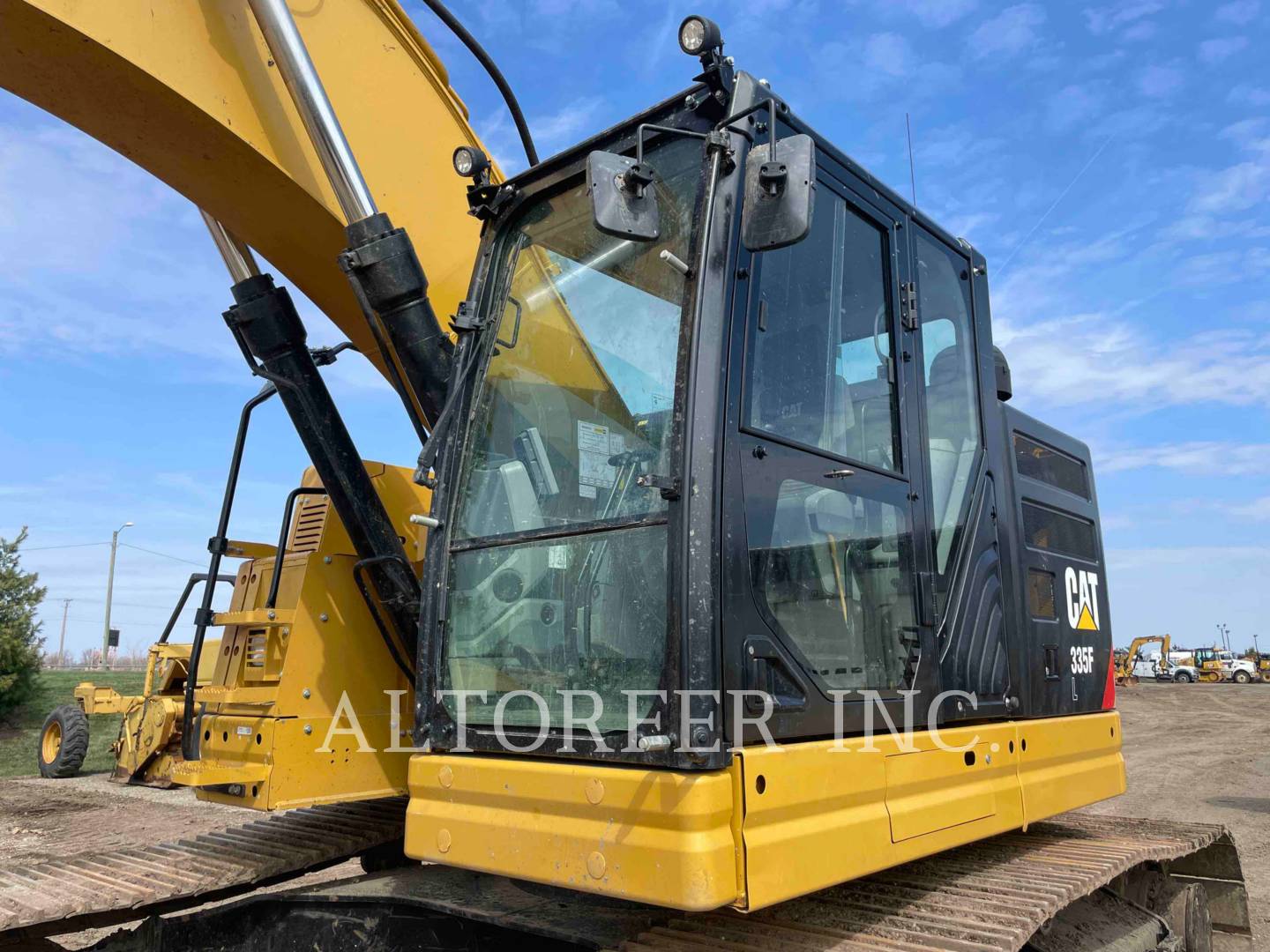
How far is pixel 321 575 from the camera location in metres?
3.30

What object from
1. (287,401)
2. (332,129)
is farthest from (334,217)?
Answer: (287,401)

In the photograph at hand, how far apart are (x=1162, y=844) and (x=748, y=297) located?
278 centimetres

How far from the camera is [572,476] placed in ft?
8.46

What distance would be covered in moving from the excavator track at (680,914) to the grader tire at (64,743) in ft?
36.2

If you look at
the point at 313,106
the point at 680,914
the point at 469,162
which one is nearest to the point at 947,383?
the point at 469,162

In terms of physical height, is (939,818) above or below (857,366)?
below

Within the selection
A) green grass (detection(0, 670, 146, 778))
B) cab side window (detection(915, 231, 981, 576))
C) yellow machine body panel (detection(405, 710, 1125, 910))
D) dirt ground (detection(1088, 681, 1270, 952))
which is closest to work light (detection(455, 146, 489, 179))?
cab side window (detection(915, 231, 981, 576))

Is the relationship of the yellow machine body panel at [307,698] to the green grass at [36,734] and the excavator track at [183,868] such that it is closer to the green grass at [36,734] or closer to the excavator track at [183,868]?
the excavator track at [183,868]

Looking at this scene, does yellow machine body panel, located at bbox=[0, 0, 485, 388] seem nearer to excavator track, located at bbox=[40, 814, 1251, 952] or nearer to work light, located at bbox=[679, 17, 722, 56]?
work light, located at bbox=[679, 17, 722, 56]

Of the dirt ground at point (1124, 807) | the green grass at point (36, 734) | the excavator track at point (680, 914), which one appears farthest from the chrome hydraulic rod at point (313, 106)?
the green grass at point (36, 734)

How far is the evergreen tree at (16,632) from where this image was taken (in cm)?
1761

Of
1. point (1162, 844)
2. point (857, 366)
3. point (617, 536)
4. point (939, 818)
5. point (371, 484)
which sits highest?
point (857, 366)

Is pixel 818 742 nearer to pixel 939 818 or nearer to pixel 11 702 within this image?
pixel 939 818

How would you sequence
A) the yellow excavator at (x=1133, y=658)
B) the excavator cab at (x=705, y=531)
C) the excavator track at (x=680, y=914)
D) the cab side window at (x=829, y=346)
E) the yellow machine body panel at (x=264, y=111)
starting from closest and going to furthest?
the excavator cab at (x=705, y=531) < the excavator track at (x=680, y=914) < the cab side window at (x=829, y=346) < the yellow machine body panel at (x=264, y=111) < the yellow excavator at (x=1133, y=658)
